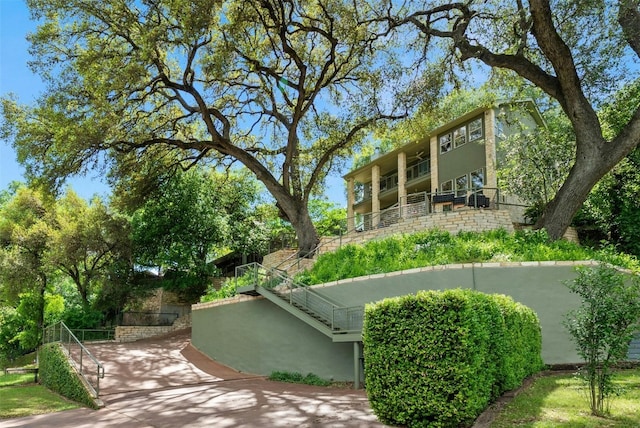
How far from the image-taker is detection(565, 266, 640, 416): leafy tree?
6852mm

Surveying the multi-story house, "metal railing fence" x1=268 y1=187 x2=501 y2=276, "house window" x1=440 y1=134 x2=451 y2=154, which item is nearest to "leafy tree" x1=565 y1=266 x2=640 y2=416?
the multi-story house

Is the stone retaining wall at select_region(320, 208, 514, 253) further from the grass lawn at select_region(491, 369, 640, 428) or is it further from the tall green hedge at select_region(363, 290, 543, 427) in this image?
the tall green hedge at select_region(363, 290, 543, 427)

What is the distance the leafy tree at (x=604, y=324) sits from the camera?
6.85 metres

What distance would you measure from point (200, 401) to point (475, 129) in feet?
66.3

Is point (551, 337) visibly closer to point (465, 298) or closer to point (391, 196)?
point (465, 298)

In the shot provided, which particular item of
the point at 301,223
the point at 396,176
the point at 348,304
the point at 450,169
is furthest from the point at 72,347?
the point at 396,176

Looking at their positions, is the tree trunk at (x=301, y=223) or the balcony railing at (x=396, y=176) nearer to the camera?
the tree trunk at (x=301, y=223)

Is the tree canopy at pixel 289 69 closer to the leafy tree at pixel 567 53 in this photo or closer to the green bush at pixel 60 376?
the leafy tree at pixel 567 53

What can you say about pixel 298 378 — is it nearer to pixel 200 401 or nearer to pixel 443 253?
pixel 200 401

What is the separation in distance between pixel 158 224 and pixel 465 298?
22.6 metres

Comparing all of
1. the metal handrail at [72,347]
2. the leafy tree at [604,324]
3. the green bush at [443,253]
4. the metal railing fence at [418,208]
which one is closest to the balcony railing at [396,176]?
the metal railing fence at [418,208]

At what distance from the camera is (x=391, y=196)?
108 ft

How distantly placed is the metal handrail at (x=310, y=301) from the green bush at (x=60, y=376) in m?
5.85

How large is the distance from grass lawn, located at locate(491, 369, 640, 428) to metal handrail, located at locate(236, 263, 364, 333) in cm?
522
